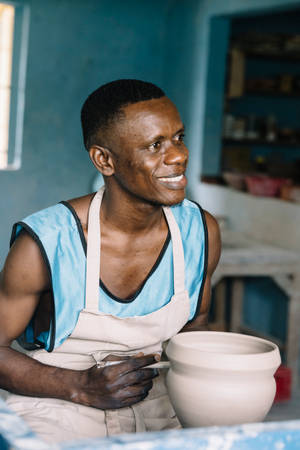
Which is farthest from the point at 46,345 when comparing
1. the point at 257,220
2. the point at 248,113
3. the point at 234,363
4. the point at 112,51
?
the point at 248,113

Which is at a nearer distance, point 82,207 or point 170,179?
point 170,179

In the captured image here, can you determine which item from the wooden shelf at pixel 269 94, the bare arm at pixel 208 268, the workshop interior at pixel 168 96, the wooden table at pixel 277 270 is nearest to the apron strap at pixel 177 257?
the bare arm at pixel 208 268

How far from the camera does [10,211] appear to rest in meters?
5.60

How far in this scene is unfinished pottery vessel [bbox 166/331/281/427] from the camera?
1.26 m

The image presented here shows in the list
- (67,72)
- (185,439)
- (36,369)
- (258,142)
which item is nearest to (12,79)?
(67,72)

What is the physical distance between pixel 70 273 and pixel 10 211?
13.6 ft

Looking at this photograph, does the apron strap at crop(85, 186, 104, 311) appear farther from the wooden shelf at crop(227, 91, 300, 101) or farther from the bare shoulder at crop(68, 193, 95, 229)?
the wooden shelf at crop(227, 91, 300, 101)

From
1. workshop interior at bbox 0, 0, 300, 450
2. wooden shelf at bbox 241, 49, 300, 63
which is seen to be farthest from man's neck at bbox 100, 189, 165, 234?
wooden shelf at bbox 241, 49, 300, 63

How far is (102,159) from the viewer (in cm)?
161

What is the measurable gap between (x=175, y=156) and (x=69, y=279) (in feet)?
1.22

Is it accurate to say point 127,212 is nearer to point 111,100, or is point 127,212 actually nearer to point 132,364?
point 111,100

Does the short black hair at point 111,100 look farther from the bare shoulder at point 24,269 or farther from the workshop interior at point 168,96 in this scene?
the workshop interior at point 168,96

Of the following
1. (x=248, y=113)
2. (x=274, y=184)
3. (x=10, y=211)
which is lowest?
(x=10, y=211)

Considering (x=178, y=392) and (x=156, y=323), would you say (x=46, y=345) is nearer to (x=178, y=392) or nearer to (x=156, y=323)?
(x=156, y=323)
